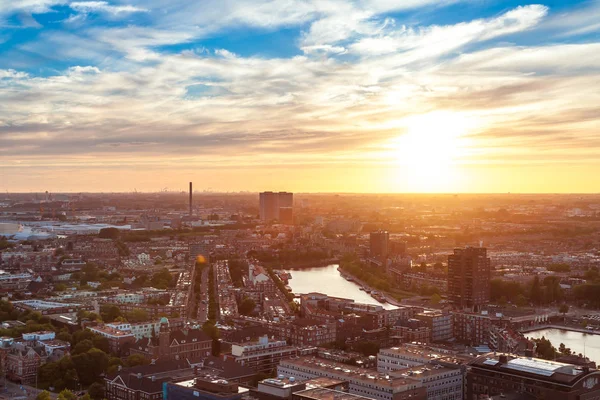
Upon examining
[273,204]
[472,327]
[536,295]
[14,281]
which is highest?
[273,204]

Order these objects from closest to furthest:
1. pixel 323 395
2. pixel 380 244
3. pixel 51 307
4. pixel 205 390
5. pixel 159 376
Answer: pixel 323 395 → pixel 205 390 → pixel 159 376 → pixel 51 307 → pixel 380 244

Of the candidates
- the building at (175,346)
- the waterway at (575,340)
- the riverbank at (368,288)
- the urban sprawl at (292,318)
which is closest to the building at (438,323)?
the urban sprawl at (292,318)

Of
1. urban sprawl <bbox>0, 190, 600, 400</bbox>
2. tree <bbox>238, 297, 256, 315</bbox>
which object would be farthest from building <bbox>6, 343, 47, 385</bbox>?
tree <bbox>238, 297, 256, 315</bbox>

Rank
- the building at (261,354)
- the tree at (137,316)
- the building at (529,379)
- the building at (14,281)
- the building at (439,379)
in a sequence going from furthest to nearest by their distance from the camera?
the building at (14,281) < the tree at (137,316) < the building at (261,354) < the building at (439,379) < the building at (529,379)

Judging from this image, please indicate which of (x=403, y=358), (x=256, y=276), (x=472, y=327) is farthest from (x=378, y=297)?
(x=403, y=358)

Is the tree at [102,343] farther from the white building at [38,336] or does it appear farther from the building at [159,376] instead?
the building at [159,376]

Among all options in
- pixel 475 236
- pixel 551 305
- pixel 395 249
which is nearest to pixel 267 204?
pixel 475 236

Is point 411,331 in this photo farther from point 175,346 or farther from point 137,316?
point 137,316
